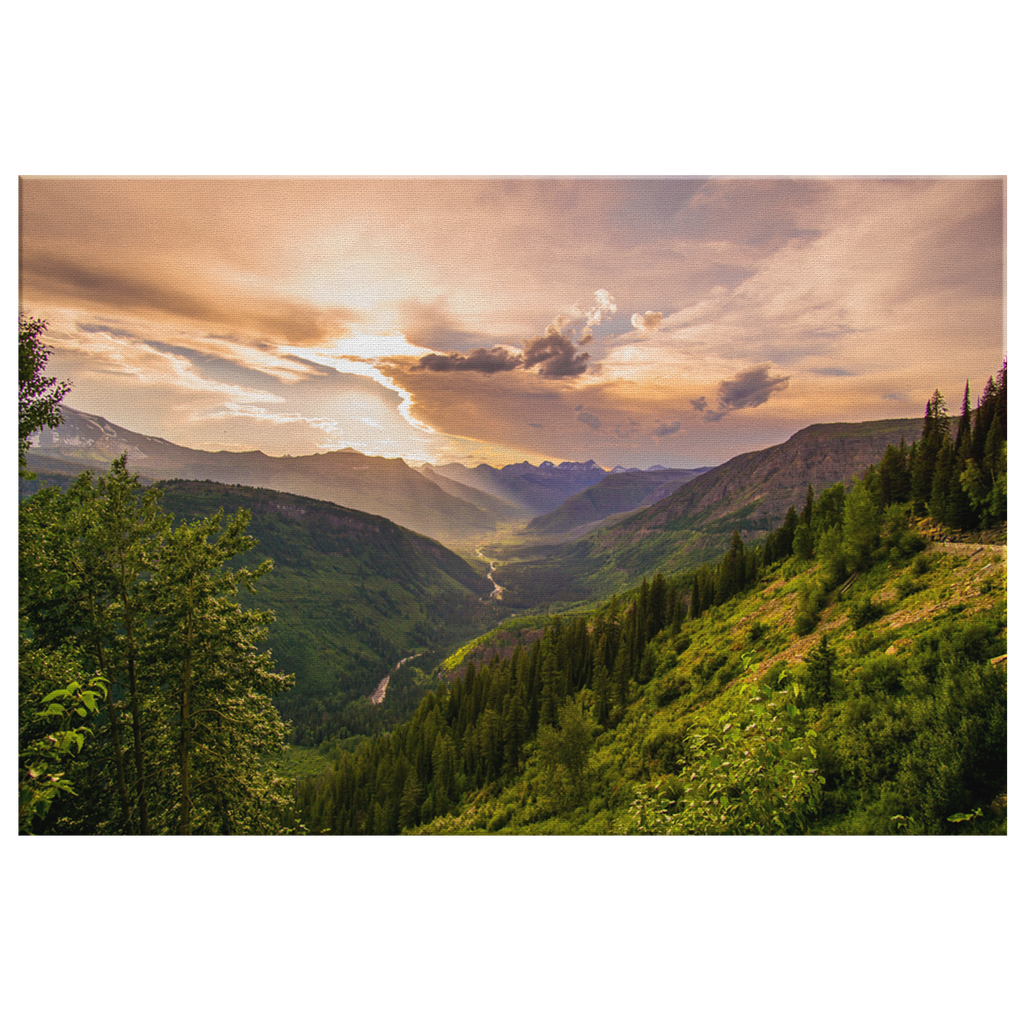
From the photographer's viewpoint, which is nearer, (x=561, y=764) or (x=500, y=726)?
(x=561, y=764)

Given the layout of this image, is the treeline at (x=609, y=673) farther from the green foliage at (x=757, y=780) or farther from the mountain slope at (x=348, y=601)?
the mountain slope at (x=348, y=601)

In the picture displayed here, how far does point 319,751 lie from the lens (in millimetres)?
47844

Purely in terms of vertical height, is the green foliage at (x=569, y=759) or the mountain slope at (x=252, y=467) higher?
the mountain slope at (x=252, y=467)

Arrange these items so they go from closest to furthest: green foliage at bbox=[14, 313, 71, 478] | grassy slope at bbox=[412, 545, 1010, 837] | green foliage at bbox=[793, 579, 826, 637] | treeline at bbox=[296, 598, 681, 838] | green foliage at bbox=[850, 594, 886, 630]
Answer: grassy slope at bbox=[412, 545, 1010, 837] → green foliage at bbox=[14, 313, 71, 478] → green foliage at bbox=[850, 594, 886, 630] → green foliage at bbox=[793, 579, 826, 637] → treeline at bbox=[296, 598, 681, 838]

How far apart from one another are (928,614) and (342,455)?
1249cm

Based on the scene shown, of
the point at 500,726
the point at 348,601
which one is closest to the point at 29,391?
the point at 500,726

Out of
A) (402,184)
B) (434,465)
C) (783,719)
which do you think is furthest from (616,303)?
(783,719)

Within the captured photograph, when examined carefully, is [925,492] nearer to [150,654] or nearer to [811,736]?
[811,736]

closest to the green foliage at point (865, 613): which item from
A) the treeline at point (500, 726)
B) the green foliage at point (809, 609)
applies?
the green foliage at point (809, 609)

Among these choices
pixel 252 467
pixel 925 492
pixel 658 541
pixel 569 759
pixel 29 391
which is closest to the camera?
pixel 29 391

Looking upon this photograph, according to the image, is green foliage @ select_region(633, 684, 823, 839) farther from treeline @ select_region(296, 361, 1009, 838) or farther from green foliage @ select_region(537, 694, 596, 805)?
green foliage @ select_region(537, 694, 596, 805)

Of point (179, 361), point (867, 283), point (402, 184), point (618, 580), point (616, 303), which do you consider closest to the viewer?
point (402, 184)

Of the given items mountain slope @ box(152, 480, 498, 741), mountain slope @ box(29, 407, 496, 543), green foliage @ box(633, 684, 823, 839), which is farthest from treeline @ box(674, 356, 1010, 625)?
mountain slope @ box(152, 480, 498, 741)

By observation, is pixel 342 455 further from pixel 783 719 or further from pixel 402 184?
pixel 783 719
